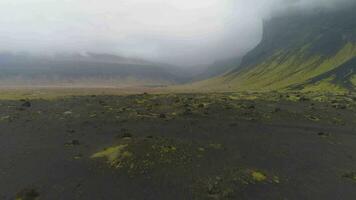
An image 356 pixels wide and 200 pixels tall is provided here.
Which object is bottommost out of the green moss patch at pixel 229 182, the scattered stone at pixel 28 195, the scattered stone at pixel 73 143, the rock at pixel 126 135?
the scattered stone at pixel 28 195

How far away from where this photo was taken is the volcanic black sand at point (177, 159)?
3497cm

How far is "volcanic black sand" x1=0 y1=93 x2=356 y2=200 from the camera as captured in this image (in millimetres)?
34969

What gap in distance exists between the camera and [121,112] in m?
94.9

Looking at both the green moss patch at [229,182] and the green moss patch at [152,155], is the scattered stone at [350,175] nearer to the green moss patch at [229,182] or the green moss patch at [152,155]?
the green moss patch at [229,182]

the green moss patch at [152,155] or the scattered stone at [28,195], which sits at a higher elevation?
the green moss patch at [152,155]

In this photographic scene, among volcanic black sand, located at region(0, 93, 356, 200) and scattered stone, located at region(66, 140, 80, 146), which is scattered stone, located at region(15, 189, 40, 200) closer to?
volcanic black sand, located at region(0, 93, 356, 200)

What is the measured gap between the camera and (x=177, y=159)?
44656 millimetres

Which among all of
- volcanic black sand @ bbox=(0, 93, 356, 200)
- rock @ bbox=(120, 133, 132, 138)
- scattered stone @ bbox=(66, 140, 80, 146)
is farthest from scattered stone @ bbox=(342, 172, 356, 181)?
scattered stone @ bbox=(66, 140, 80, 146)

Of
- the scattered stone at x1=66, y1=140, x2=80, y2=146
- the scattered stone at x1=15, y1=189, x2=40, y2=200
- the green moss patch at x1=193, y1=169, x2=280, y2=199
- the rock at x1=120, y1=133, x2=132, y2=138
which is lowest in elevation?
the scattered stone at x1=15, y1=189, x2=40, y2=200

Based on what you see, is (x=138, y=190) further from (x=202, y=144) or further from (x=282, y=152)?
(x=282, y=152)

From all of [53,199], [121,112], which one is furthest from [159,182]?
[121,112]

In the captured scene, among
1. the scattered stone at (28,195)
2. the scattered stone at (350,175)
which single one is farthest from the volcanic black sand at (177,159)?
the scattered stone at (350,175)

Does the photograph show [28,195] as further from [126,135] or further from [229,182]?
[126,135]

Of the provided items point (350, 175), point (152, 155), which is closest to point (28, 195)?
point (152, 155)
